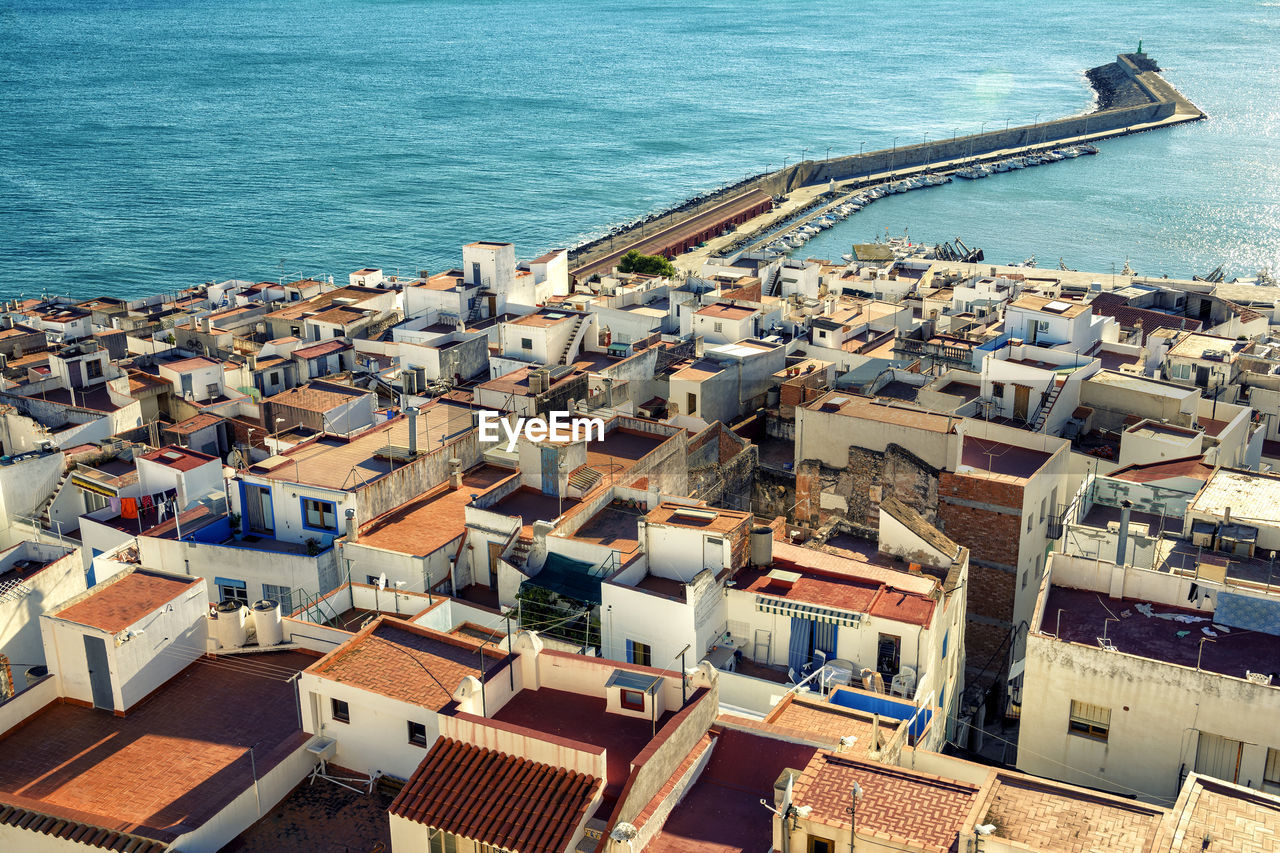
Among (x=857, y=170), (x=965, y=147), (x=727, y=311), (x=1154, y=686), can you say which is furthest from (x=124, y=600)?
(x=965, y=147)

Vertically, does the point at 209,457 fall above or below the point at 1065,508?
above

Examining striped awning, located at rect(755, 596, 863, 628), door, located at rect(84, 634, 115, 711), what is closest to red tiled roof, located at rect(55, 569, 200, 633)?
door, located at rect(84, 634, 115, 711)

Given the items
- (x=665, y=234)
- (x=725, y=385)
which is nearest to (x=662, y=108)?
(x=665, y=234)

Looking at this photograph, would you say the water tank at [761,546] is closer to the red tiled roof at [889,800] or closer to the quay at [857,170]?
the red tiled roof at [889,800]

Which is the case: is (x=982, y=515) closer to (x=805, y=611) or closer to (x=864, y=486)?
(x=864, y=486)

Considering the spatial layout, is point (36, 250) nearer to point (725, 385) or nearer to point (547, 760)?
point (725, 385)
